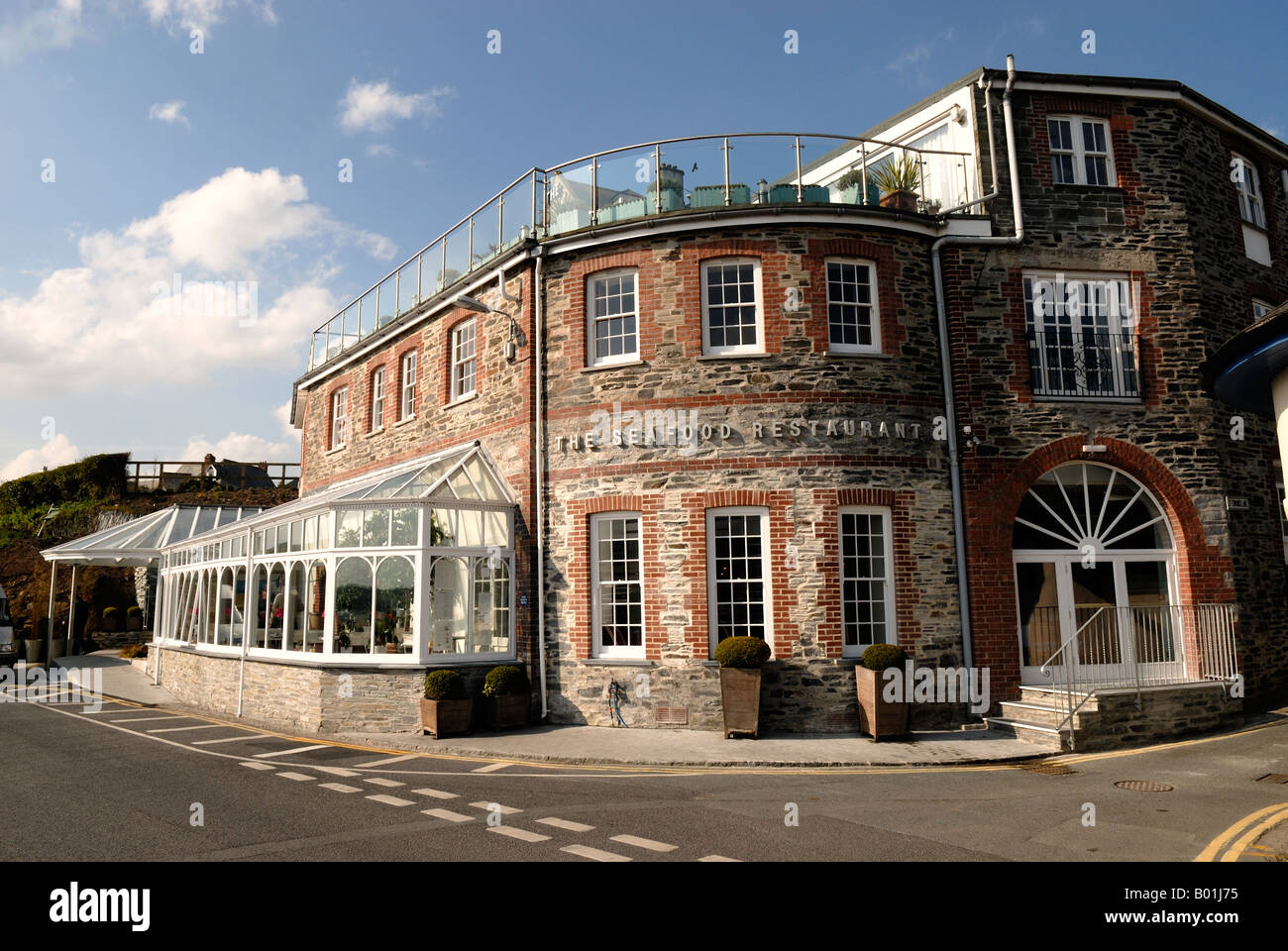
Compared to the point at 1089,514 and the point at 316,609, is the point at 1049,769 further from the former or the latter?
the point at 316,609

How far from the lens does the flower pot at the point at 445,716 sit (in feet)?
42.2

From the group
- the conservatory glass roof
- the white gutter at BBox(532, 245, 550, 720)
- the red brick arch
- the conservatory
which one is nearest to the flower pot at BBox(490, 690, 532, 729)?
the white gutter at BBox(532, 245, 550, 720)

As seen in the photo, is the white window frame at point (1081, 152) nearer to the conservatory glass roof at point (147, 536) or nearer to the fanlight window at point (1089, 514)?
the fanlight window at point (1089, 514)

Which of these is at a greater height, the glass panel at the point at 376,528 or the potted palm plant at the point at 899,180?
the potted palm plant at the point at 899,180

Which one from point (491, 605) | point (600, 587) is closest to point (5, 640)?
point (491, 605)

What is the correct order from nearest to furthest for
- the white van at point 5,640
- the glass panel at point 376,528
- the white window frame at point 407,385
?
1. the glass panel at point 376,528
2. the white window frame at point 407,385
3. the white van at point 5,640

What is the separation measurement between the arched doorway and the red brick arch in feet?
0.75

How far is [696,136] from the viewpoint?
1423 centimetres

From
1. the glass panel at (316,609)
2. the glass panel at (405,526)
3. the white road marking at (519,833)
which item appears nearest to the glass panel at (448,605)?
the glass panel at (405,526)

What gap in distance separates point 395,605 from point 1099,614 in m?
11.6

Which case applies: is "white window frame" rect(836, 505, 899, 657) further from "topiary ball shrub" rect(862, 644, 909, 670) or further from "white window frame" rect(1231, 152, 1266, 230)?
"white window frame" rect(1231, 152, 1266, 230)

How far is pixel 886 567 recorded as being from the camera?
525 inches

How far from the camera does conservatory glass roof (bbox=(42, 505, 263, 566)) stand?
2561cm
